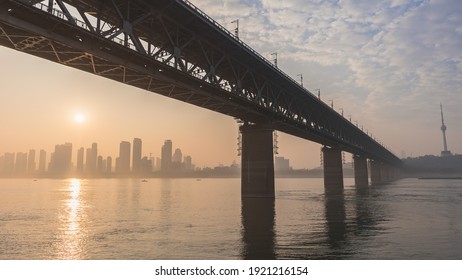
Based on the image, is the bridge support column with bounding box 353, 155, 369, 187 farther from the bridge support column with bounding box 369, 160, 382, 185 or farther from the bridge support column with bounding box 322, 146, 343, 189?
the bridge support column with bounding box 322, 146, 343, 189

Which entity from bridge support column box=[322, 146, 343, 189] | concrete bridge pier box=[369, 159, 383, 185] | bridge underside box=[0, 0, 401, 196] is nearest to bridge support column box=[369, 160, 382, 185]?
concrete bridge pier box=[369, 159, 383, 185]

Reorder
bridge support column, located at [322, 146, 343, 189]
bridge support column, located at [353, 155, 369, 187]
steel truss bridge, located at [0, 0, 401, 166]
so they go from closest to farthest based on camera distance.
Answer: steel truss bridge, located at [0, 0, 401, 166] → bridge support column, located at [322, 146, 343, 189] → bridge support column, located at [353, 155, 369, 187]

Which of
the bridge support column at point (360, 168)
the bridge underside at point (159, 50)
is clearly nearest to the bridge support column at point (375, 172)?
the bridge support column at point (360, 168)

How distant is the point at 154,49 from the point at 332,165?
251 feet

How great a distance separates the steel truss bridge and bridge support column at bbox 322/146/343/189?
43324 millimetres

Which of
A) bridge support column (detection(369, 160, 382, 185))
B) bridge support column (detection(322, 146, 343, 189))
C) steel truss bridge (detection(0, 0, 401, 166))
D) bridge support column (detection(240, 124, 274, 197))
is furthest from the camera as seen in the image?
bridge support column (detection(369, 160, 382, 185))

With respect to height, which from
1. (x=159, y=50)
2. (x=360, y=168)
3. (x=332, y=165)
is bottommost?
(x=332, y=165)

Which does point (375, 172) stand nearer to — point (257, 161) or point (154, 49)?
point (257, 161)

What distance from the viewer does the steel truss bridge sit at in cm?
2497

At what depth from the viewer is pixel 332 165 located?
99.8 metres

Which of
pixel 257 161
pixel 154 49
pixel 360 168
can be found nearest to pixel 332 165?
pixel 360 168

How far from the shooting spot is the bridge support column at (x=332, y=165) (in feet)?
324
